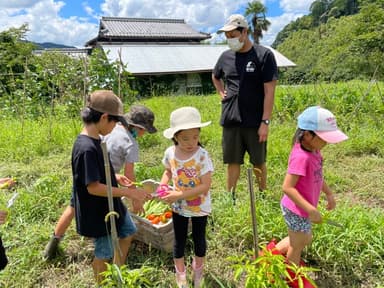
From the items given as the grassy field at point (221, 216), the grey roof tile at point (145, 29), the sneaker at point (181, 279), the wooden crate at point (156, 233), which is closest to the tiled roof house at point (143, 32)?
the grey roof tile at point (145, 29)

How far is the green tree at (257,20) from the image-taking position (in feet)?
144

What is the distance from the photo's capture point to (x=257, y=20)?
43594 mm

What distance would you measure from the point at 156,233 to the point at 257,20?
45.4 metres

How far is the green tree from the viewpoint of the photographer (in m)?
43.9

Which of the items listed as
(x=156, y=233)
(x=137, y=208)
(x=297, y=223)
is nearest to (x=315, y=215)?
(x=297, y=223)

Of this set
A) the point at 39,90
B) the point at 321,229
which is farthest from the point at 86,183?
the point at 39,90

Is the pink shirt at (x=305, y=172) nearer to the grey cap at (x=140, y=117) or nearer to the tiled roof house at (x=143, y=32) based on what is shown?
the grey cap at (x=140, y=117)

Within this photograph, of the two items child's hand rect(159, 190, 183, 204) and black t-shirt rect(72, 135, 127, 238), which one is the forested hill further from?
black t-shirt rect(72, 135, 127, 238)

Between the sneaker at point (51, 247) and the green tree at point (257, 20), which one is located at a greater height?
the green tree at point (257, 20)

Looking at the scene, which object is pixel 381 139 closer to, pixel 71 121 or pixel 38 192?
pixel 38 192

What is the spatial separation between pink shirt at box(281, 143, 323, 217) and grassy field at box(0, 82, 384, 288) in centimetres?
54

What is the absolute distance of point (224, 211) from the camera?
2828 millimetres

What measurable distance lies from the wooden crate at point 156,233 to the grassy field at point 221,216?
0.07 m

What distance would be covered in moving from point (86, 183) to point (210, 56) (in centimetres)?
2191
